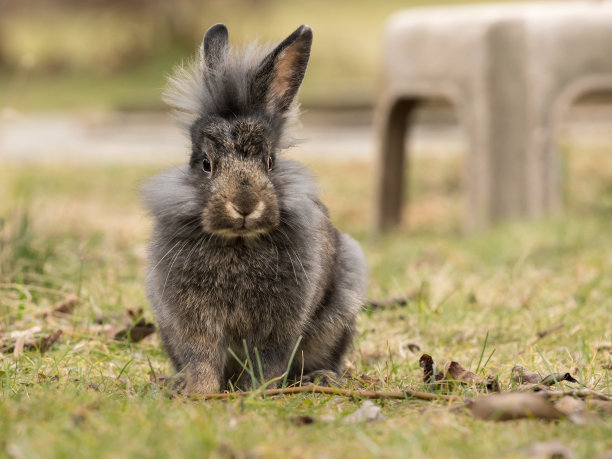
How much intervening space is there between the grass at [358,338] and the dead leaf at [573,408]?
0.19 feet

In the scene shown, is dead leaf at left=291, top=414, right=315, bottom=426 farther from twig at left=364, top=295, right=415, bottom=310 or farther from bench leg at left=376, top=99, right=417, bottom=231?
bench leg at left=376, top=99, right=417, bottom=231

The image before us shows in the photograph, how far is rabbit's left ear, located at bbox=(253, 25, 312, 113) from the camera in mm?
3074

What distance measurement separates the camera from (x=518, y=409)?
8.14 feet

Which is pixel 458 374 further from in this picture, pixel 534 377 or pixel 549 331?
pixel 549 331

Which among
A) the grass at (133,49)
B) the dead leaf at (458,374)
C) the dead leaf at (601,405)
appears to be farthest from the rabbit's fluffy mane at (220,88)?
the grass at (133,49)

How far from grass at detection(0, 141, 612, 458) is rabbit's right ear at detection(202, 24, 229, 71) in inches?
21.1

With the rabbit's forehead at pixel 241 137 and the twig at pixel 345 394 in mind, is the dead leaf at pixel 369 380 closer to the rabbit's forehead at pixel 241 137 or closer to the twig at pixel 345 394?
the twig at pixel 345 394

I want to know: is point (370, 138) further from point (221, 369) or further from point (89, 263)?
point (221, 369)

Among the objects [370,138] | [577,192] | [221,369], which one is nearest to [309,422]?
[221,369]

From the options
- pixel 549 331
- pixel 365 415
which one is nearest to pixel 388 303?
pixel 549 331

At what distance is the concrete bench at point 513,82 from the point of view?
6.51 metres

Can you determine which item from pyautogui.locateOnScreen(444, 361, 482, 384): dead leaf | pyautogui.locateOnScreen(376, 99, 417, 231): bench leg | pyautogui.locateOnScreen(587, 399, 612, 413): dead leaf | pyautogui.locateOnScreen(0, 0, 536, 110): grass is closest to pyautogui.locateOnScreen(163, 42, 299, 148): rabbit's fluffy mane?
pyautogui.locateOnScreen(444, 361, 482, 384): dead leaf

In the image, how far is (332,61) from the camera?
1852cm

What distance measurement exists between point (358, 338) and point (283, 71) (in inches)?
45.6
